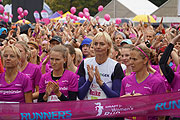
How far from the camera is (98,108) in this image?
4.27 m

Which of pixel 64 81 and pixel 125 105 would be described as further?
pixel 64 81

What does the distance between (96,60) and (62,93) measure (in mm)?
645

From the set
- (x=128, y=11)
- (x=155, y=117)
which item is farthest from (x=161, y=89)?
(x=128, y=11)

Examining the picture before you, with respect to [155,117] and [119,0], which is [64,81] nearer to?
[155,117]

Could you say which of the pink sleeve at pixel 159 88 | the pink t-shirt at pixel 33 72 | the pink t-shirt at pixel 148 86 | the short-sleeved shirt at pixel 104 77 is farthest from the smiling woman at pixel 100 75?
the pink t-shirt at pixel 33 72

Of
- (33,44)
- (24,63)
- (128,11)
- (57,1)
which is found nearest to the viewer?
(24,63)

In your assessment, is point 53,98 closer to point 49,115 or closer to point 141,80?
point 49,115

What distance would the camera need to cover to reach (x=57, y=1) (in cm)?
6481

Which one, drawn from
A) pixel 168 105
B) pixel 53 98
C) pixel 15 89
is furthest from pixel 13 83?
pixel 168 105

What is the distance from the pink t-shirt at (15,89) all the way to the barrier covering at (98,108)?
0.50 m

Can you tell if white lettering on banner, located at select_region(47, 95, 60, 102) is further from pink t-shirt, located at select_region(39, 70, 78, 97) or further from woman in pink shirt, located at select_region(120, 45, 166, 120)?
woman in pink shirt, located at select_region(120, 45, 166, 120)

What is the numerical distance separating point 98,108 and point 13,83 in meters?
1.20

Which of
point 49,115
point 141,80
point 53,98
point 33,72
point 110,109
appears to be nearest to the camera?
point 49,115

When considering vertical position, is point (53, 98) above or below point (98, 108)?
above
